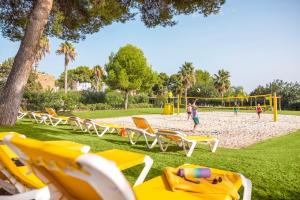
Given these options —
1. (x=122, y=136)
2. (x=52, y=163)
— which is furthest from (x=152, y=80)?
(x=52, y=163)

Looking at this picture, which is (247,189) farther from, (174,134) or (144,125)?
(144,125)

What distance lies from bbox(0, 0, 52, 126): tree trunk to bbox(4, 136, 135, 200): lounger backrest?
906 cm

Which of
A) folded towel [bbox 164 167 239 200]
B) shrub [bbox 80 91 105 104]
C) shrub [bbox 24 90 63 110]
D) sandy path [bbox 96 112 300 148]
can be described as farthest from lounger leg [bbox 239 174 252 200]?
shrub [bbox 80 91 105 104]

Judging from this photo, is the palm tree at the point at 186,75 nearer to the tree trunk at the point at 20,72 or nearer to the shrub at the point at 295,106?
the shrub at the point at 295,106

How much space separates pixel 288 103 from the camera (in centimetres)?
5444

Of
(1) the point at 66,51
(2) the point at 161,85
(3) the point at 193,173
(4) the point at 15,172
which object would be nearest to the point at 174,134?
(3) the point at 193,173

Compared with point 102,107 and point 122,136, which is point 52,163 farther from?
point 102,107

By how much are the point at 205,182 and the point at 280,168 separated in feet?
10.9

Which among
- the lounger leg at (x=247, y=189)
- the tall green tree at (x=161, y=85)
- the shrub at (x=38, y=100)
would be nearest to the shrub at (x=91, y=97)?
the shrub at (x=38, y=100)

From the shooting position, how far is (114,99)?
43.6m

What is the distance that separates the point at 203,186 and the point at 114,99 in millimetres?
41235

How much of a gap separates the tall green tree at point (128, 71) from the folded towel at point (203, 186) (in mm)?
41917

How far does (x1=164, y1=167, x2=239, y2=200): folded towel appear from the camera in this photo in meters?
2.67

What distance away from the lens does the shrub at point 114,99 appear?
42719 mm
